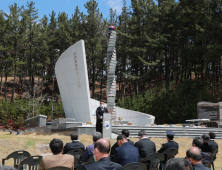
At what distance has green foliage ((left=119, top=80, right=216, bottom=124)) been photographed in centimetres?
2378

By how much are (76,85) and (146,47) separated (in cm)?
1814

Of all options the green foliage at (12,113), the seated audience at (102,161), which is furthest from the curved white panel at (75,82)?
the seated audience at (102,161)

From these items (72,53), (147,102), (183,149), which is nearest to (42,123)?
(72,53)

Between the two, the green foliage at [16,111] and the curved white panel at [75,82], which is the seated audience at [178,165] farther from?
the green foliage at [16,111]

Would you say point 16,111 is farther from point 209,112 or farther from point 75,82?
point 209,112

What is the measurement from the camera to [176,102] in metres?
24.7

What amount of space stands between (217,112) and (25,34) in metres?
27.1

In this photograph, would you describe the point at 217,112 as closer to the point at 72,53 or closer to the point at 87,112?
the point at 87,112

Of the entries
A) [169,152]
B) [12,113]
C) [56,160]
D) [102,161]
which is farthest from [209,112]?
[12,113]

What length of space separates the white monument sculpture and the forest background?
26.9 ft

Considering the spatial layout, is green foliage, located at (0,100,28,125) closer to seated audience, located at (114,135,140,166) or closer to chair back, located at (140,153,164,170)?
chair back, located at (140,153,164,170)

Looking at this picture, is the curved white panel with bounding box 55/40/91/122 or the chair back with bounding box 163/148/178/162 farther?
the curved white panel with bounding box 55/40/91/122

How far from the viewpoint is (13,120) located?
97.5ft

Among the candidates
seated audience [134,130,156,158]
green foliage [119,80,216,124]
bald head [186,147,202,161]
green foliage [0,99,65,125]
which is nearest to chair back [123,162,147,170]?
bald head [186,147,202,161]
